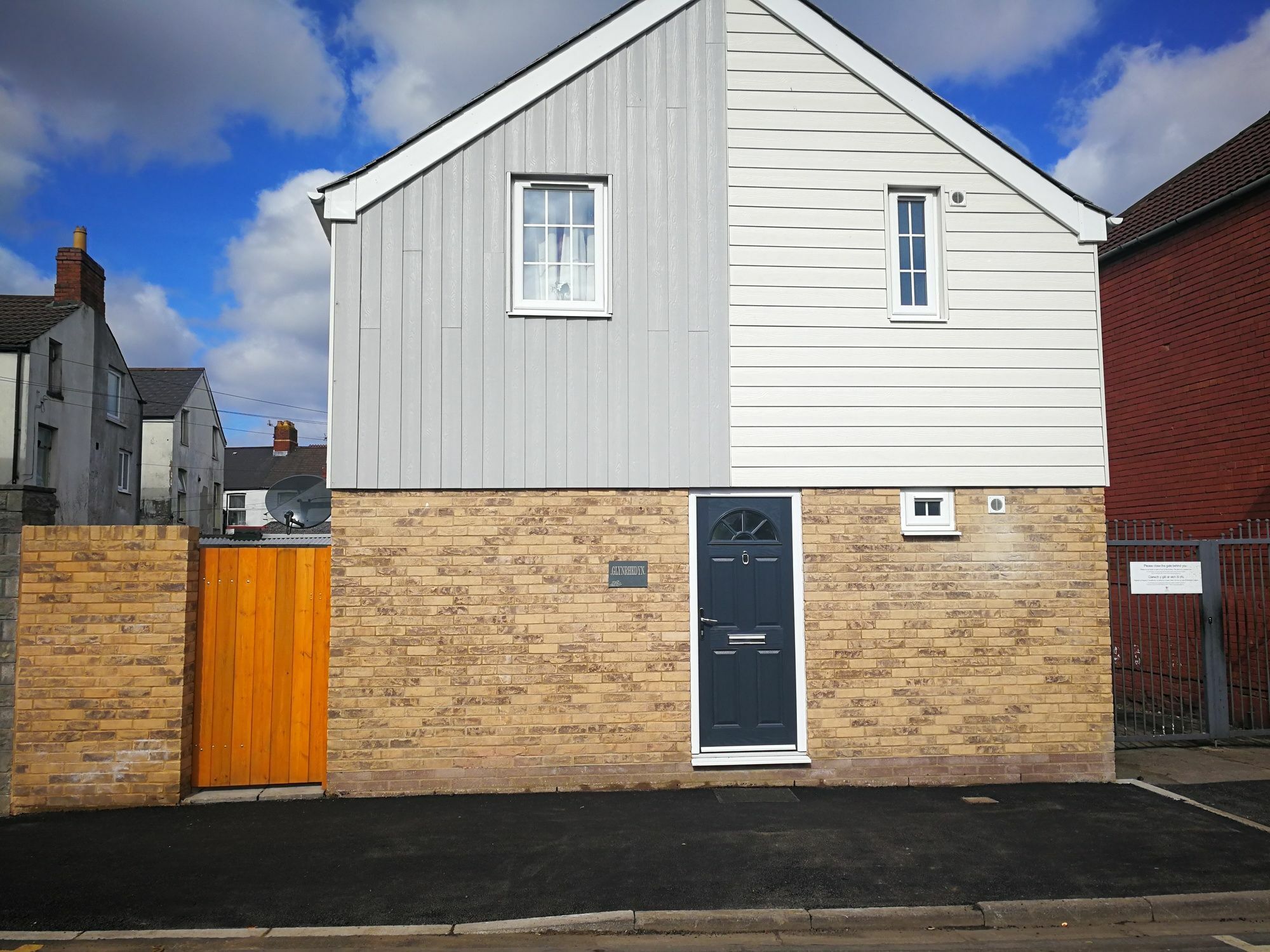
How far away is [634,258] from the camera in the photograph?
26.7 feet

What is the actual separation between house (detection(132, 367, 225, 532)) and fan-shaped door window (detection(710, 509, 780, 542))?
30921 millimetres

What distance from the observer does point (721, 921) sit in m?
5.13

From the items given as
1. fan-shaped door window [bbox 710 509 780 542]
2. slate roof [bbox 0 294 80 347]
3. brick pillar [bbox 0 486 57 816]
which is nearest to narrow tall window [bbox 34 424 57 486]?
slate roof [bbox 0 294 80 347]

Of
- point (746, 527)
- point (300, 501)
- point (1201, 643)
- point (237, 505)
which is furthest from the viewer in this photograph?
point (237, 505)

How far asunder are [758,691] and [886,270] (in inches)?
158

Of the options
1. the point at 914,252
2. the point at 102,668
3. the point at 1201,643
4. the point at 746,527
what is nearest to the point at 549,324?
the point at 746,527

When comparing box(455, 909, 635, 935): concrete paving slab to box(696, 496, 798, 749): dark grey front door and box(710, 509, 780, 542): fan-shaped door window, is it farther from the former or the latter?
box(710, 509, 780, 542): fan-shaped door window

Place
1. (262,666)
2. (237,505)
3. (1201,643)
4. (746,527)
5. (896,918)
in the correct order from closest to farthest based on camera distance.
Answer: (896,918) < (262,666) < (746,527) < (1201,643) < (237,505)

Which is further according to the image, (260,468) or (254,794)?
(260,468)

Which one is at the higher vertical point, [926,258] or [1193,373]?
[926,258]

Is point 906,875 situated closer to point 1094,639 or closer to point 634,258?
point 1094,639

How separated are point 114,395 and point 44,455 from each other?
456 centimetres

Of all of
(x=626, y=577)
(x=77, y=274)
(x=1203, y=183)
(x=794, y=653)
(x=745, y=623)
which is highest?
(x=77, y=274)

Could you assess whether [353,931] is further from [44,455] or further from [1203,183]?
[44,455]
